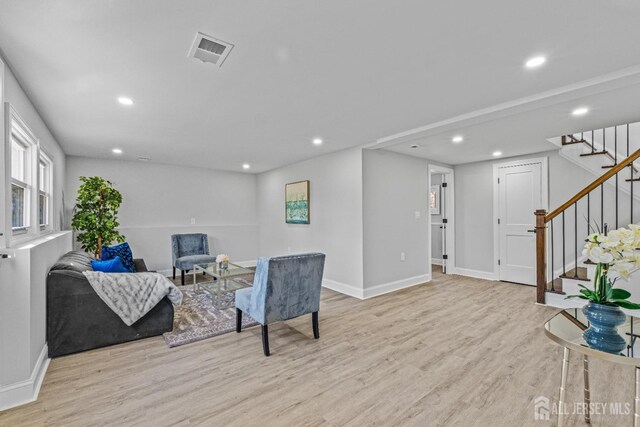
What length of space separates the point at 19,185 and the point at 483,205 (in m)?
6.30

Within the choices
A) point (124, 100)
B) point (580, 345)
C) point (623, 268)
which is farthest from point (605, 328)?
point (124, 100)

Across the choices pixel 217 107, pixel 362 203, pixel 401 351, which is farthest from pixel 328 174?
pixel 401 351

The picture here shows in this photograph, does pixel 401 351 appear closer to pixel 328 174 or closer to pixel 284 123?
pixel 284 123

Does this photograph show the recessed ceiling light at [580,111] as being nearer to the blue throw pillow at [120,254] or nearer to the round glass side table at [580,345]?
the round glass side table at [580,345]

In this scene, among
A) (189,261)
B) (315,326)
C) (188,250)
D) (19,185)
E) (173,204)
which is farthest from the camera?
(173,204)

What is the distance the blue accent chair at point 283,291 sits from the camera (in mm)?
2561

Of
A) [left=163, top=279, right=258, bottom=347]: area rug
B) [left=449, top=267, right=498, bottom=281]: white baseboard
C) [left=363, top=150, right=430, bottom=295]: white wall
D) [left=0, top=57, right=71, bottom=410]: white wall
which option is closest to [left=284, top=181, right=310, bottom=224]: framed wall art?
[left=363, top=150, right=430, bottom=295]: white wall

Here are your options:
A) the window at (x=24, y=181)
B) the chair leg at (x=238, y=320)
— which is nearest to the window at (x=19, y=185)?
the window at (x=24, y=181)

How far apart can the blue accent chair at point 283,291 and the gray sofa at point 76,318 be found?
119 centimetres

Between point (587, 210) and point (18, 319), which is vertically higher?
point (587, 210)

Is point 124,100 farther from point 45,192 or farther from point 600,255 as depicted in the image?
point 600,255

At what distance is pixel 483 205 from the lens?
538cm

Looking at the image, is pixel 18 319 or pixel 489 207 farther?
pixel 489 207

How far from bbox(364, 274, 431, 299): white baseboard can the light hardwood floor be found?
3.33ft
